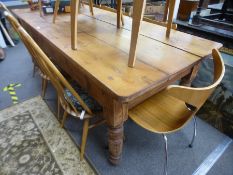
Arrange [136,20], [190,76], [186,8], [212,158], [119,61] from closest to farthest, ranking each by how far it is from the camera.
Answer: [136,20]
[119,61]
[190,76]
[212,158]
[186,8]

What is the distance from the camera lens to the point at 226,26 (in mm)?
1773

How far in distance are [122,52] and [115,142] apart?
49cm

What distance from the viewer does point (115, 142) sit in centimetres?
98

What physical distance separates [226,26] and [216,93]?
0.78 metres

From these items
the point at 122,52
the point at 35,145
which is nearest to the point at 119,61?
the point at 122,52

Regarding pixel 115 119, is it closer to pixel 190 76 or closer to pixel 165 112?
pixel 165 112

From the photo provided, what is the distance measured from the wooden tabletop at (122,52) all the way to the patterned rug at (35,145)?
70 centimetres

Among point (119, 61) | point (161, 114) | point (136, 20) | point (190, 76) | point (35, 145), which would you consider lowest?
point (35, 145)

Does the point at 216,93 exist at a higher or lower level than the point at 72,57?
lower

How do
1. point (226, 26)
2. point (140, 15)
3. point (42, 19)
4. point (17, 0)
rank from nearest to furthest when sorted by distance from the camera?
point (140, 15), point (42, 19), point (226, 26), point (17, 0)

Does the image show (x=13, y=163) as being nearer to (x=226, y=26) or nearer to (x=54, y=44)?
(x=54, y=44)

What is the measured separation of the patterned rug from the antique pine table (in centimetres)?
33

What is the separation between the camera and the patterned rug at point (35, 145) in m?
1.15

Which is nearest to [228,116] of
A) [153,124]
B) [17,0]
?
[153,124]
